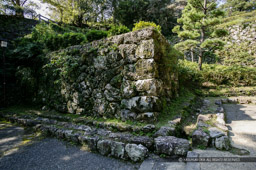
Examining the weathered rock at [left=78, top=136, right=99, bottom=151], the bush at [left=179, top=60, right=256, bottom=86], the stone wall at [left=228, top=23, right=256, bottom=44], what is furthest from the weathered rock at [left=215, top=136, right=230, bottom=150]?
the stone wall at [left=228, top=23, right=256, bottom=44]

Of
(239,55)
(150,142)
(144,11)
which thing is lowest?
(150,142)

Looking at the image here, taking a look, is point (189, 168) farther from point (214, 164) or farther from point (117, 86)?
point (117, 86)

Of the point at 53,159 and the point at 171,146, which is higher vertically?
the point at 171,146

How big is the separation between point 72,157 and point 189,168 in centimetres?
194

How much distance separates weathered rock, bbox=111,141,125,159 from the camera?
90.7 inches

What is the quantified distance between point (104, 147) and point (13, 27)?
1187cm

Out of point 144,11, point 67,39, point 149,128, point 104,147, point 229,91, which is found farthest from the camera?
point 144,11

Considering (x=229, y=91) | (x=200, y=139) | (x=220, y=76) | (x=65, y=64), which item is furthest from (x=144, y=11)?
(x=200, y=139)

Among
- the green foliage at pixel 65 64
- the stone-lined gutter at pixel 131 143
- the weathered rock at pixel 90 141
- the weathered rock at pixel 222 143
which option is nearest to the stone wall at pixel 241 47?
the weathered rock at pixel 222 143

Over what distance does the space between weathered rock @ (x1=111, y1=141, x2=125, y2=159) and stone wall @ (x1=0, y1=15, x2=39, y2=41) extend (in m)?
10.7

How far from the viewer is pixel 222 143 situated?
217 cm

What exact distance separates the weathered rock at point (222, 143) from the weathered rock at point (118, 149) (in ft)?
5.06

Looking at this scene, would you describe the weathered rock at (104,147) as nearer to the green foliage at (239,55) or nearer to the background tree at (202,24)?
the background tree at (202,24)

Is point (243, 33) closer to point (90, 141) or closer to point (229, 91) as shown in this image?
point (229, 91)
